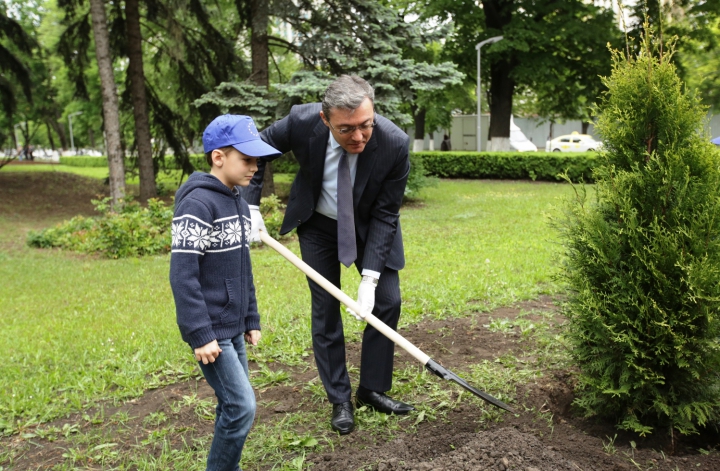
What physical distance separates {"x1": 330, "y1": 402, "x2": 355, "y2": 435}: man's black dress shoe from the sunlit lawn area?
214 millimetres

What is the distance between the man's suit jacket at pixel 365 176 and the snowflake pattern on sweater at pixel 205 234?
0.85 m

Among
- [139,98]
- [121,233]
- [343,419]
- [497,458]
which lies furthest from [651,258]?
[139,98]

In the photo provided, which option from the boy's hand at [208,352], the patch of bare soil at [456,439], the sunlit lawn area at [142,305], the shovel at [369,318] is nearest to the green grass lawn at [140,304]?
the sunlit lawn area at [142,305]

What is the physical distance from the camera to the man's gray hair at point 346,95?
289 centimetres

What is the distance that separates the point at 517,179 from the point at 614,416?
19.0 metres

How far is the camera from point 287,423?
3.55 metres

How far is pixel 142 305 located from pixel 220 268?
13.5 feet

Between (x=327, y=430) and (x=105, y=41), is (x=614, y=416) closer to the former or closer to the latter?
(x=327, y=430)

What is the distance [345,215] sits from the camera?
3.30 metres

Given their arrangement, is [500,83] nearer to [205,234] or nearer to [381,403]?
[381,403]

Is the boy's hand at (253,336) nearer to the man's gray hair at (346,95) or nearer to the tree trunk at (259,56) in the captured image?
the man's gray hair at (346,95)

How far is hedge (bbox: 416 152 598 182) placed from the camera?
20047 mm

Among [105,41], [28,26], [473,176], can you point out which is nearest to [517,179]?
[473,176]

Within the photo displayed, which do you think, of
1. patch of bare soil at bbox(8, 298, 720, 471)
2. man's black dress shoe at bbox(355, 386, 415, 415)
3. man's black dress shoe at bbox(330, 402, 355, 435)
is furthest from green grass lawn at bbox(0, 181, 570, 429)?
man's black dress shoe at bbox(330, 402, 355, 435)
